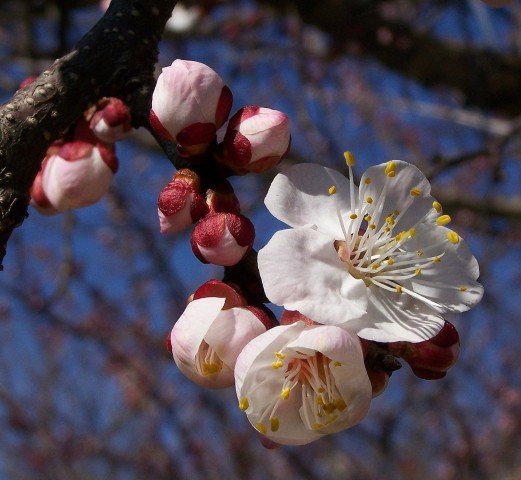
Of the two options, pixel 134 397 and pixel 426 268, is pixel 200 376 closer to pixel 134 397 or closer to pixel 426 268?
pixel 426 268

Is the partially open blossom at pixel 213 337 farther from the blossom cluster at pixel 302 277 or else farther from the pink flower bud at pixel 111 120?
the pink flower bud at pixel 111 120

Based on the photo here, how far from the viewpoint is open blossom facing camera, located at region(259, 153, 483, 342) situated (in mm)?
880

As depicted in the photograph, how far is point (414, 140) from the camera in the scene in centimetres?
573

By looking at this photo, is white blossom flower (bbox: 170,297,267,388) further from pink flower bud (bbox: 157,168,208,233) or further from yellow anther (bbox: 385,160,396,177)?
yellow anther (bbox: 385,160,396,177)

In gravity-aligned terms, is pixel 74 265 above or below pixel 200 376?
below

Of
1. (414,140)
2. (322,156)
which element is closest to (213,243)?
(322,156)

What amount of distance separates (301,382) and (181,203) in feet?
0.98

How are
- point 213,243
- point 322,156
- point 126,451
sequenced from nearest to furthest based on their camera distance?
point 213,243 < point 322,156 < point 126,451

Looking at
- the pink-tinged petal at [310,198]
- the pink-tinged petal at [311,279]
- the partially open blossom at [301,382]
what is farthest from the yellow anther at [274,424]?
the pink-tinged petal at [310,198]

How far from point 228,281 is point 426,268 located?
306mm

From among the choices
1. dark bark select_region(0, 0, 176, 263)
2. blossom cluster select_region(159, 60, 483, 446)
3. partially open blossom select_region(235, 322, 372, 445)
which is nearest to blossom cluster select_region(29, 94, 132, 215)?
dark bark select_region(0, 0, 176, 263)

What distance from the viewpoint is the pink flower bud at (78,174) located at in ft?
3.79

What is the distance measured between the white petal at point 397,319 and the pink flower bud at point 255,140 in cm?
25

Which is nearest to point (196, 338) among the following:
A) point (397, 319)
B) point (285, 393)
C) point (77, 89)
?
point (285, 393)
